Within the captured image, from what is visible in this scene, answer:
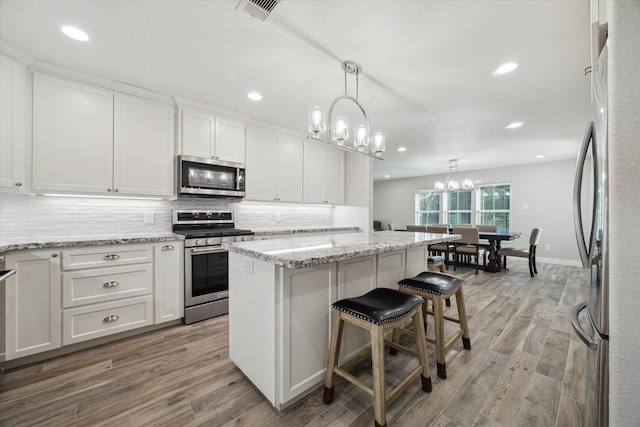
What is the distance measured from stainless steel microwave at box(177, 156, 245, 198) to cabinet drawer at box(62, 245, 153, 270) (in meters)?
0.76

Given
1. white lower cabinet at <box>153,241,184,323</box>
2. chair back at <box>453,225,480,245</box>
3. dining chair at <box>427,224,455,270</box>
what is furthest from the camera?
dining chair at <box>427,224,455,270</box>

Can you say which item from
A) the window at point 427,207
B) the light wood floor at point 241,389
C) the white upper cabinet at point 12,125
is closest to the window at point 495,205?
the window at point 427,207

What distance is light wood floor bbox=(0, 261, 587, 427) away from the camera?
1.44 m

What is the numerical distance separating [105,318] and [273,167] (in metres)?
2.53

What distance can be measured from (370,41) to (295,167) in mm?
2392

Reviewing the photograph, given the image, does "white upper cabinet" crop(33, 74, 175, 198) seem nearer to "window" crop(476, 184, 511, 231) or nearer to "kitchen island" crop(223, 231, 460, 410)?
"kitchen island" crop(223, 231, 460, 410)

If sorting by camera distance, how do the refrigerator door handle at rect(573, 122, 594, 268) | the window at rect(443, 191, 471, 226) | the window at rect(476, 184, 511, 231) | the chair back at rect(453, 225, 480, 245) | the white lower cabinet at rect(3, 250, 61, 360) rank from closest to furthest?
the refrigerator door handle at rect(573, 122, 594, 268), the white lower cabinet at rect(3, 250, 61, 360), the chair back at rect(453, 225, 480, 245), the window at rect(476, 184, 511, 231), the window at rect(443, 191, 471, 226)

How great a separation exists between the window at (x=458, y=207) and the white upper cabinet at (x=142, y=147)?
751 cm

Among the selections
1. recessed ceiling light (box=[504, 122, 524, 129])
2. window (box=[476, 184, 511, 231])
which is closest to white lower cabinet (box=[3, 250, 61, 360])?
recessed ceiling light (box=[504, 122, 524, 129])

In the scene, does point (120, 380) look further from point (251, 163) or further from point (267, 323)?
point (251, 163)

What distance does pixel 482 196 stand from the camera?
7242 millimetres

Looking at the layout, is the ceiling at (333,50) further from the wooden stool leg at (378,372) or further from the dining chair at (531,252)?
the dining chair at (531,252)

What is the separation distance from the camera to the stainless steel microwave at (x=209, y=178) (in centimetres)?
288

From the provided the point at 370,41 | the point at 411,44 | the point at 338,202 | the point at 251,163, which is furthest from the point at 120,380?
the point at 338,202
